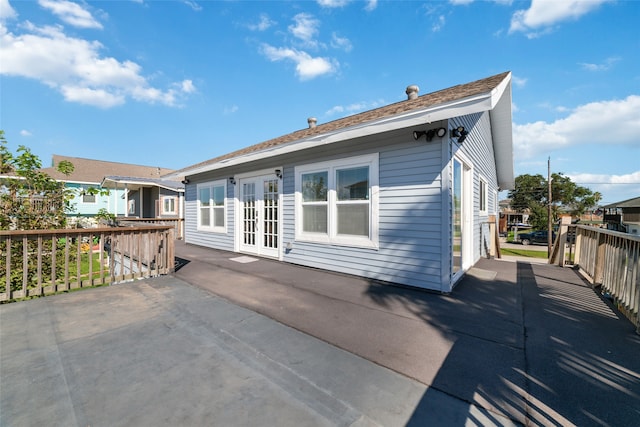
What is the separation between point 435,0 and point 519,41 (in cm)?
273

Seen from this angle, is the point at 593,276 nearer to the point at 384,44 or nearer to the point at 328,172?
the point at 328,172

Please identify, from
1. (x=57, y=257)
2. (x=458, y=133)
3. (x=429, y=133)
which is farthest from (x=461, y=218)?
(x=57, y=257)

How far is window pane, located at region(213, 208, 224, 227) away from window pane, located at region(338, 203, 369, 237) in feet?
15.7

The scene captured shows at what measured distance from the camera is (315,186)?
18.7 feet

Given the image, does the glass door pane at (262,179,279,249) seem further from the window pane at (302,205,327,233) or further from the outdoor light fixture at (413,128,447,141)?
the outdoor light fixture at (413,128,447,141)

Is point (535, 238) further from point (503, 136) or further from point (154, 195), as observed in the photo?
point (154, 195)

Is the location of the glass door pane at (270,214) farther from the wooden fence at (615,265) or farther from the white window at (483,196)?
the wooden fence at (615,265)

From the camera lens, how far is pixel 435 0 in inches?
245

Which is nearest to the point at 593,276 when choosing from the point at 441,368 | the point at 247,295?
the point at 441,368

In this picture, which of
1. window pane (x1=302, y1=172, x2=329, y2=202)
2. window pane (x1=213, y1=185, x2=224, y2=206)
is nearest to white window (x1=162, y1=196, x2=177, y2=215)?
window pane (x1=213, y1=185, x2=224, y2=206)

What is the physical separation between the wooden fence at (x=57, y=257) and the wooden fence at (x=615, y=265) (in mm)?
7193

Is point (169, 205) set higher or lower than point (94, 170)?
lower

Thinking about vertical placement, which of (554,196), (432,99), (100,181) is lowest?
(432,99)

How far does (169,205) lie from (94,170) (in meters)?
14.9
